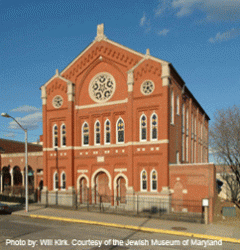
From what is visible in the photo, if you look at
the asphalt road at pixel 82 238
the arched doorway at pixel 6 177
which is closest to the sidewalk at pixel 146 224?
the asphalt road at pixel 82 238

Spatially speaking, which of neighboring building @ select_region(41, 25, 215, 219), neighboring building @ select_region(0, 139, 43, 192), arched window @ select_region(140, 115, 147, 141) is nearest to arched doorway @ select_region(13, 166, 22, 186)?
neighboring building @ select_region(0, 139, 43, 192)

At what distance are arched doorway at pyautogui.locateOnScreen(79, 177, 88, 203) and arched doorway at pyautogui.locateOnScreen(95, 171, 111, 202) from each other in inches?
47.9

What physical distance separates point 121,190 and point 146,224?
757 centimetres

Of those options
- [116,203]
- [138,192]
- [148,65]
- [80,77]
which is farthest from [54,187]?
[148,65]

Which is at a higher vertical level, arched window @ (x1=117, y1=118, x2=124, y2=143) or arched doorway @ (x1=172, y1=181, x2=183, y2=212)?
arched window @ (x1=117, y1=118, x2=124, y2=143)

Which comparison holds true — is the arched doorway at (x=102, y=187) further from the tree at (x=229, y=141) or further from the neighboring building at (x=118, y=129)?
the tree at (x=229, y=141)

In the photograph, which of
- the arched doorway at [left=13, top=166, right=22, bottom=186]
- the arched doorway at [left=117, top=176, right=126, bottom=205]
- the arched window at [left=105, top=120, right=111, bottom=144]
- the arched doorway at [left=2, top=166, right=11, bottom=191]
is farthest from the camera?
the arched doorway at [left=2, top=166, right=11, bottom=191]

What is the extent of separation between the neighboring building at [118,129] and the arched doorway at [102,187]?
0.10 meters

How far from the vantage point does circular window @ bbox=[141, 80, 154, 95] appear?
958 inches

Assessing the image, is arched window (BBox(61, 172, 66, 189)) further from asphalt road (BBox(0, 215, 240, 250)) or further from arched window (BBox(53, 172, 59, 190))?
asphalt road (BBox(0, 215, 240, 250))

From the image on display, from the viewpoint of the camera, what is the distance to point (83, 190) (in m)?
27.6

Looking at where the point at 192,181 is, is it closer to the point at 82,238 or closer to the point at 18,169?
the point at 82,238

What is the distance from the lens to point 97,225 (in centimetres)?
1878

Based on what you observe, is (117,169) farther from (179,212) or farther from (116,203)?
(179,212)
